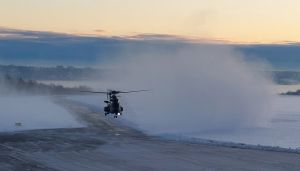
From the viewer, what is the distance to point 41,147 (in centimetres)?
3566

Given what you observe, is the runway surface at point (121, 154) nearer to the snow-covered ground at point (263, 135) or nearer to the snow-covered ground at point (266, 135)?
the snow-covered ground at point (263, 135)

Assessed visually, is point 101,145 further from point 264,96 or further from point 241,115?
point 264,96

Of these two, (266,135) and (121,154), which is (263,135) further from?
(121,154)

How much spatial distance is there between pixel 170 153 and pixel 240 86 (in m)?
32.9

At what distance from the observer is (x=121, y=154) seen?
32750mm

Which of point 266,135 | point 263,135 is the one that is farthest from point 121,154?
point 266,135

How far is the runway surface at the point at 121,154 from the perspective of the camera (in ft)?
94.3

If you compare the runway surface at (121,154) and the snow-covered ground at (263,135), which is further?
the snow-covered ground at (263,135)

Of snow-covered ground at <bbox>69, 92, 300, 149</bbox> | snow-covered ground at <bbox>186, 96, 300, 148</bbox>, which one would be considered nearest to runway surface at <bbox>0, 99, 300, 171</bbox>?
snow-covered ground at <bbox>69, 92, 300, 149</bbox>

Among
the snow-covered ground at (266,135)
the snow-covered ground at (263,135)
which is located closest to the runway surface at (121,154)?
the snow-covered ground at (263,135)

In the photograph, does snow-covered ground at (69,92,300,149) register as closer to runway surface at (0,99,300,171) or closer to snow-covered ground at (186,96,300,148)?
snow-covered ground at (186,96,300,148)

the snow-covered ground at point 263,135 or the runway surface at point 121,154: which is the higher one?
the snow-covered ground at point 263,135

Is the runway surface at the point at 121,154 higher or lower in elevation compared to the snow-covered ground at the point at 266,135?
lower

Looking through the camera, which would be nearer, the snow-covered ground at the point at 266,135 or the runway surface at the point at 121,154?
the runway surface at the point at 121,154
